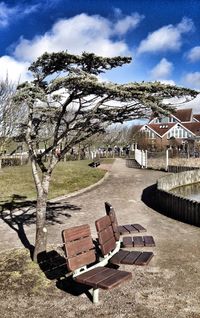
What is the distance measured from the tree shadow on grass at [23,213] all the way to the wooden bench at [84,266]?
3.50 m

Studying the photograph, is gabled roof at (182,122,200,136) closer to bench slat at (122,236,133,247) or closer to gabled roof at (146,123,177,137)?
gabled roof at (146,123,177,137)

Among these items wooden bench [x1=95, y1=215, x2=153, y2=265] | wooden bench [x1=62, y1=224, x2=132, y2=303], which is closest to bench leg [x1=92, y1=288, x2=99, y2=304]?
wooden bench [x1=62, y1=224, x2=132, y2=303]

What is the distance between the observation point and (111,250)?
23.4 feet

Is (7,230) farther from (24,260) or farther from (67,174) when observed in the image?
(67,174)

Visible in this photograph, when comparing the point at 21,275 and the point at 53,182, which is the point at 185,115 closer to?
the point at 53,182

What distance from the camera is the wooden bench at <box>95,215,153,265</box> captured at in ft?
21.6

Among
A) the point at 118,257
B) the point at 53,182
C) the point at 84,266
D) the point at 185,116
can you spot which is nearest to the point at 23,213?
the point at 118,257

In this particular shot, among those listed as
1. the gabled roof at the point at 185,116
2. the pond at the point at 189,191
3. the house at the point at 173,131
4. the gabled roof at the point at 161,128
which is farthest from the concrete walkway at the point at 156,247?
the gabled roof at the point at 185,116

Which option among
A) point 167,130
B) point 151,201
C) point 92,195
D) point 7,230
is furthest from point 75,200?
point 167,130

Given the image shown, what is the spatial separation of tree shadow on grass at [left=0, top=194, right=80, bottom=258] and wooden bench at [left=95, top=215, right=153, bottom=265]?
3053 mm

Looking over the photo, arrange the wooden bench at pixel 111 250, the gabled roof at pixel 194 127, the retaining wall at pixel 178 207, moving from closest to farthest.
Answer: the wooden bench at pixel 111 250 < the retaining wall at pixel 178 207 < the gabled roof at pixel 194 127

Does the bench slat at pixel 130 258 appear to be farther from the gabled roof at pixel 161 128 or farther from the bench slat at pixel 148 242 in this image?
the gabled roof at pixel 161 128

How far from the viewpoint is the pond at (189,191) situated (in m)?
20.9

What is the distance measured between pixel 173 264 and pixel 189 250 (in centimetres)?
120
